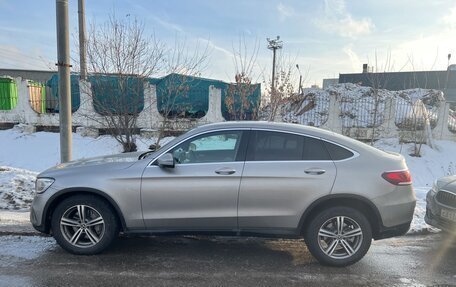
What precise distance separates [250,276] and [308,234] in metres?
0.82

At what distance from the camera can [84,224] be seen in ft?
14.2

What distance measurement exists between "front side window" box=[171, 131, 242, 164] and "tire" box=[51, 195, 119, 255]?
1.06m

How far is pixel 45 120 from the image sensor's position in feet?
48.6

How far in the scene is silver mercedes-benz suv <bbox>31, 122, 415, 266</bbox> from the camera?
4.13 meters

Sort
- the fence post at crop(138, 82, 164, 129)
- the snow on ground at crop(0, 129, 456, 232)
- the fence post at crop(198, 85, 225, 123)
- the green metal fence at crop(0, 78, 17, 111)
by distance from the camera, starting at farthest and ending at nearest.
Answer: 1. the green metal fence at crop(0, 78, 17, 111)
2. the fence post at crop(198, 85, 225, 123)
3. the fence post at crop(138, 82, 164, 129)
4. the snow on ground at crop(0, 129, 456, 232)

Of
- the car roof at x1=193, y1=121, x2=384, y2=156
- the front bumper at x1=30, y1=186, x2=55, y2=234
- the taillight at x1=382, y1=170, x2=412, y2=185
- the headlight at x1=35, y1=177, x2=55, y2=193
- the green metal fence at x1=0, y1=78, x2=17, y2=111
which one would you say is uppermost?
the green metal fence at x1=0, y1=78, x2=17, y2=111

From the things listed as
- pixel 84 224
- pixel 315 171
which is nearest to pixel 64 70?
pixel 84 224

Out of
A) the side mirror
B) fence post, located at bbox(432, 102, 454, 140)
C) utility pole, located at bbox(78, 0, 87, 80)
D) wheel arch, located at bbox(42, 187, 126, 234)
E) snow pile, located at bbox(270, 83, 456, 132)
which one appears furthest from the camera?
fence post, located at bbox(432, 102, 454, 140)

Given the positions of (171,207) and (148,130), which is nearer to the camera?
(171,207)

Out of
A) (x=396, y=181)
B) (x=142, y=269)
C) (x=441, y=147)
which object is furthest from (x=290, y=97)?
(x=142, y=269)

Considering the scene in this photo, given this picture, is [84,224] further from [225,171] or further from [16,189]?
[16,189]

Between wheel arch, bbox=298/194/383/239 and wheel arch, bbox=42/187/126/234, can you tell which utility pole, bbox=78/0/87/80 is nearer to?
wheel arch, bbox=42/187/126/234

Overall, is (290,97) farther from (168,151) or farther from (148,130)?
(168,151)

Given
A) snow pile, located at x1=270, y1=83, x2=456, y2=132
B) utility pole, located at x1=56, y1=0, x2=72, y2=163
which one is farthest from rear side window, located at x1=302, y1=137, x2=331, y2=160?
snow pile, located at x1=270, y1=83, x2=456, y2=132
